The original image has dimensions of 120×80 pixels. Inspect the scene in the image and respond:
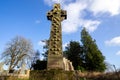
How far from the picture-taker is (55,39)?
946cm

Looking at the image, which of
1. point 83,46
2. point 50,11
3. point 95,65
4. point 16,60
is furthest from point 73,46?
point 50,11

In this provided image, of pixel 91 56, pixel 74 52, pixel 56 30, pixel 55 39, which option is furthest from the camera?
pixel 74 52

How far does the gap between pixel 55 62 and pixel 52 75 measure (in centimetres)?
95

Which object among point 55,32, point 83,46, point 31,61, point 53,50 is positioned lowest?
point 53,50

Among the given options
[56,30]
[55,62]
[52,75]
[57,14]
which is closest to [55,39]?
[56,30]

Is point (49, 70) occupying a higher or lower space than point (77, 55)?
lower

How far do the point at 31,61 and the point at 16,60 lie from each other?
3933mm

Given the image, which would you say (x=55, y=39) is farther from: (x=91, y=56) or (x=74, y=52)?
(x=74, y=52)

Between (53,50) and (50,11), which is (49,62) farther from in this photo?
(50,11)

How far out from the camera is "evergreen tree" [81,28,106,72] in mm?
49219

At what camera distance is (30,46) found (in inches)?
2267

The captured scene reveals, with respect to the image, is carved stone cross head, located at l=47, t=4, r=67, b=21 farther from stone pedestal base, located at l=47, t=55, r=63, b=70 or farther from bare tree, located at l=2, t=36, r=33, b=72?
bare tree, located at l=2, t=36, r=33, b=72

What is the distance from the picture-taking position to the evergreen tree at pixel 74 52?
51.5 meters

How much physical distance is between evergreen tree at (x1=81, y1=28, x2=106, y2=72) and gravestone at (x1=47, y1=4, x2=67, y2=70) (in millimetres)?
39373
